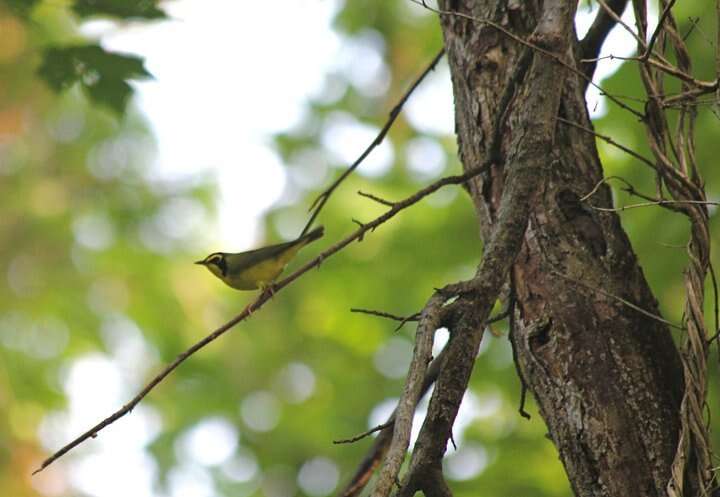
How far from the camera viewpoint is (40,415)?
9906 millimetres

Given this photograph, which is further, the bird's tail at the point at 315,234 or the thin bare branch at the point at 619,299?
the bird's tail at the point at 315,234

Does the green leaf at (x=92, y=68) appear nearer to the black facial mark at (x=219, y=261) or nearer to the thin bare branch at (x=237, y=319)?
the thin bare branch at (x=237, y=319)

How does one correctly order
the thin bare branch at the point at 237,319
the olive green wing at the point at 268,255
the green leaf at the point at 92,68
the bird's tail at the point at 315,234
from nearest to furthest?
the thin bare branch at the point at 237,319 < the green leaf at the point at 92,68 < the bird's tail at the point at 315,234 < the olive green wing at the point at 268,255

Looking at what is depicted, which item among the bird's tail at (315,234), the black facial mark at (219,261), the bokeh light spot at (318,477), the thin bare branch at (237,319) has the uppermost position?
the black facial mark at (219,261)

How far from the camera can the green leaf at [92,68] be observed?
12.8ft

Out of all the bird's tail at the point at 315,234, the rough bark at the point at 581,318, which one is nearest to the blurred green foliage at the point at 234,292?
the bird's tail at the point at 315,234

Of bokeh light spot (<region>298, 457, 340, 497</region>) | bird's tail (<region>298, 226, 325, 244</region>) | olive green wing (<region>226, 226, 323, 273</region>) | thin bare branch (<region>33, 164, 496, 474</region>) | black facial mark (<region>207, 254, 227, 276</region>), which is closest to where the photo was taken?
thin bare branch (<region>33, 164, 496, 474</region>)

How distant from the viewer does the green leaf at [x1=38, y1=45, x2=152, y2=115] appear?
3.89 m

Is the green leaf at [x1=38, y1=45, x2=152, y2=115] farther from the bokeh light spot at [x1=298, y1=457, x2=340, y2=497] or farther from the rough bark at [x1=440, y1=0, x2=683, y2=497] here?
the bokeh light spot at [x1=298, y1=457, x2=340, y2=497]

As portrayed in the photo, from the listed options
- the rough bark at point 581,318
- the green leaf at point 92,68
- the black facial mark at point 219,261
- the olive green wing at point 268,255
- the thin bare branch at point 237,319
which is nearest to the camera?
the thin bare branch at point 237,319

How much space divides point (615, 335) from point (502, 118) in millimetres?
639

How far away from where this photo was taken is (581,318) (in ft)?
7.50

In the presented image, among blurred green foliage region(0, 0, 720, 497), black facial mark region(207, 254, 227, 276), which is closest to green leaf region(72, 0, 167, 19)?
blurred green foliage region(0, 0, 720, 497)

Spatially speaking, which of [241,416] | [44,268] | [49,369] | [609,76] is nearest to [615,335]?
[609,76]
